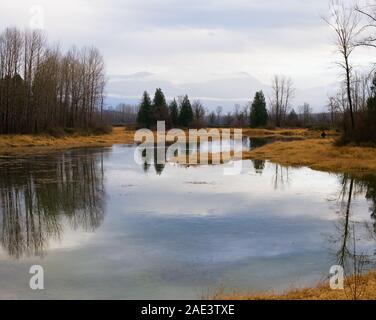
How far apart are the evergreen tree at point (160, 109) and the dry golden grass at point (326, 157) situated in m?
49.5

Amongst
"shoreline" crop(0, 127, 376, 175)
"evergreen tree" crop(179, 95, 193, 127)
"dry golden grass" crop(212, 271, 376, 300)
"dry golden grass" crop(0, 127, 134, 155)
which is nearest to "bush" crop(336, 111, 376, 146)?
"shoreline" crop(0, 127, 376, 175)

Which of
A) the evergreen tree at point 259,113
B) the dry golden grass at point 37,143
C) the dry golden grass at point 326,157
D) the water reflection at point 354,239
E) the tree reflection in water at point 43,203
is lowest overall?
the water reflection at point 354,239

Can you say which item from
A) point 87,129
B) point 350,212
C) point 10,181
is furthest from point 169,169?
point 87,129

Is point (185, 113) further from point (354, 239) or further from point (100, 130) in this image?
point (354, 239)

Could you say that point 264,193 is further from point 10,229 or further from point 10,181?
point 10,181

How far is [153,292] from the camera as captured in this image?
7.91 meters

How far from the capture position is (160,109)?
8506 cm

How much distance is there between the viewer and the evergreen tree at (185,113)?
86.9 meters

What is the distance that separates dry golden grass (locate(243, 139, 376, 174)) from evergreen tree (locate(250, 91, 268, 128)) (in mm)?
47110

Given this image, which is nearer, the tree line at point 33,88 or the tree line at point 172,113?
the tree line at point 33,88

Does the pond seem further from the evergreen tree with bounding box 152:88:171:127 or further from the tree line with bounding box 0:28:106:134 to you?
the evergreen tree with bounding box 152:88:171:127

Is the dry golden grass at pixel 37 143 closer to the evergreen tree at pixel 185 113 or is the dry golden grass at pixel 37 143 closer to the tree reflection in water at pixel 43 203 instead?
the tree reflection in water at pixel 43 203

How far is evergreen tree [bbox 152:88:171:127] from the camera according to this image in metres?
84.7

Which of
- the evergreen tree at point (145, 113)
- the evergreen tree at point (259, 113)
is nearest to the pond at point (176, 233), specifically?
the evergreen tree at point (259, 113)
